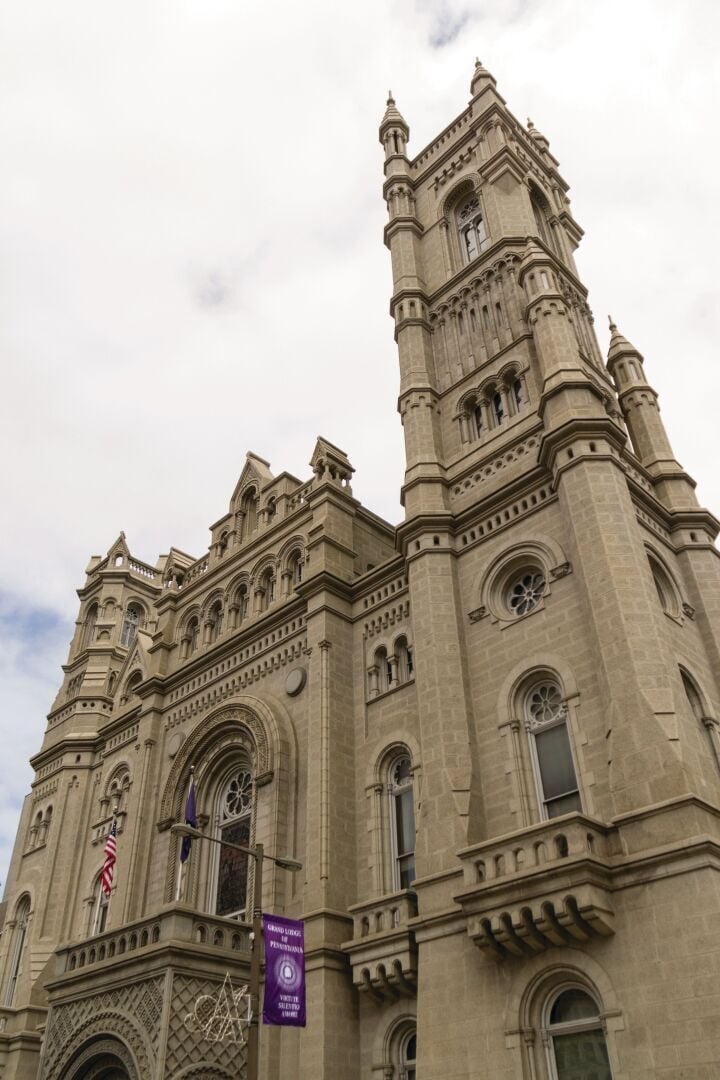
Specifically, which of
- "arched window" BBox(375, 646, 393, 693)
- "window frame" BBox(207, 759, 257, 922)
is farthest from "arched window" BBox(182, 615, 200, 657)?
"arched window" BBox(375, 646, 393, 693)

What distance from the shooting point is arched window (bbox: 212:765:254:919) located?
25.8 metres

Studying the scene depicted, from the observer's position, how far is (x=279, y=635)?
28.5 metres

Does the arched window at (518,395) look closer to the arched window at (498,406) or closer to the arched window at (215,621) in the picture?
the arched window at (498,406)

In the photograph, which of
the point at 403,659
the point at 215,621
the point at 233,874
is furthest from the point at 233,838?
the point at 215,621

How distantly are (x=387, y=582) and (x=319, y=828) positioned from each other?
7.22 metres

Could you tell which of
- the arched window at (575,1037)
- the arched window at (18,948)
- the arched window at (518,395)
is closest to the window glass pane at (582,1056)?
the arched window at (575,1037)

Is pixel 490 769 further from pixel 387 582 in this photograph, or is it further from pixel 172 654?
pixel 172 654

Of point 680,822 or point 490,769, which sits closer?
point 680,822

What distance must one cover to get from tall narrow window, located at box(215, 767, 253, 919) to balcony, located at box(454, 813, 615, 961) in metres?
9.80

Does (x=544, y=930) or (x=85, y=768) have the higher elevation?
(x=85, y=768)

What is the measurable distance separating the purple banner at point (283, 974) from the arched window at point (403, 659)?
28.6 feet

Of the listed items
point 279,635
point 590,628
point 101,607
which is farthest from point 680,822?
point 101,607

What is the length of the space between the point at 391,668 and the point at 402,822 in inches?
163

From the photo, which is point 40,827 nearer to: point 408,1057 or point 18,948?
point 18,948
